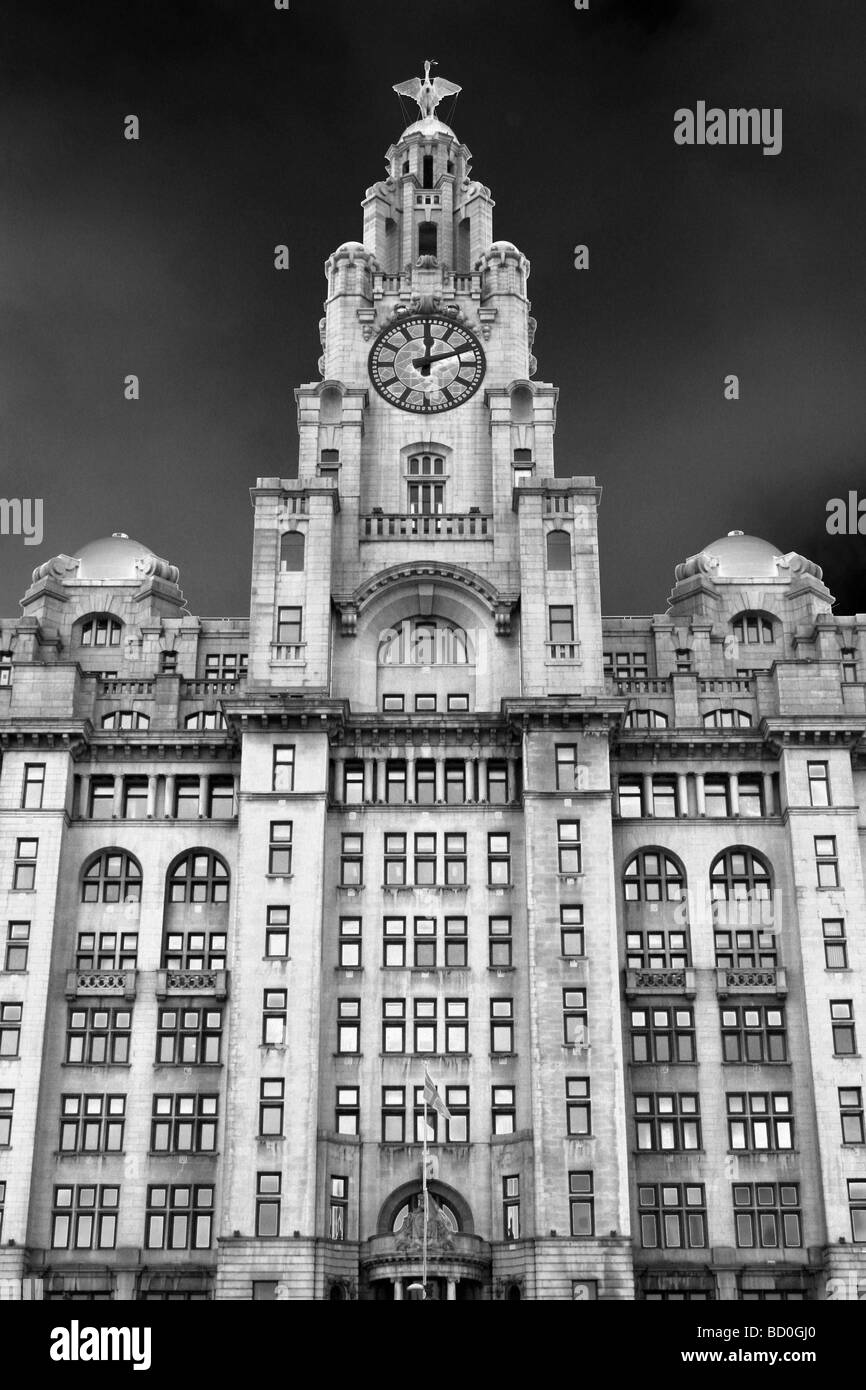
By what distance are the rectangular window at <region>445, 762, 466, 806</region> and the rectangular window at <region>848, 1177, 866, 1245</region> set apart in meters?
25.8

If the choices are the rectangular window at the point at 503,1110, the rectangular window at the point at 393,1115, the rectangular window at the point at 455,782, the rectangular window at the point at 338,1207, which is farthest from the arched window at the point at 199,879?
the rectangular window at the point at 503,1110

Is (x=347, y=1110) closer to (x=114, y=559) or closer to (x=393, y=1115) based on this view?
(x=393, y=1115)

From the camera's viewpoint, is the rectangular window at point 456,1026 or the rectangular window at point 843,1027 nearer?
the rectangular window at point 843,1027

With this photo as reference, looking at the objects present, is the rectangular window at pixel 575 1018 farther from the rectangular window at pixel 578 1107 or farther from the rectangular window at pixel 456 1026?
the rectangular window at pixel 456 1026

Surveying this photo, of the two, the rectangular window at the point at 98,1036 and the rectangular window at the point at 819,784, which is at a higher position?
the rectangular window at the point at 819,784

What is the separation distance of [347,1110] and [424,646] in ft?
81.5

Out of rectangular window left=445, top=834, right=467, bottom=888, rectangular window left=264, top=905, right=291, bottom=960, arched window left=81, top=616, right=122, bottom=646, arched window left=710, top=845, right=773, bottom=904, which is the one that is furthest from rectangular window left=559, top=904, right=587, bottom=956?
arched window left=81, top=616, right=122, bottom=646

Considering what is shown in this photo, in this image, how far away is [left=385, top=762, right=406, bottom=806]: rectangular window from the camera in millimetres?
84750

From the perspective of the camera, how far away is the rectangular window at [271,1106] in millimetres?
75812

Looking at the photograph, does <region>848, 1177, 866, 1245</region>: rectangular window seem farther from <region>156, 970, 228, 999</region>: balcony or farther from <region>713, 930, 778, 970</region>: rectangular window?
<region>156, 970, 228, 999</region>: balcony

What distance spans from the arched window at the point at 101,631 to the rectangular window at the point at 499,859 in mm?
23914

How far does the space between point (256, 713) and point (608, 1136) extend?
26.4 m

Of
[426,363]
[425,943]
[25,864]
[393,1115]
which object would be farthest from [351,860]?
[426,363]

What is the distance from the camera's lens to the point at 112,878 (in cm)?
8381
